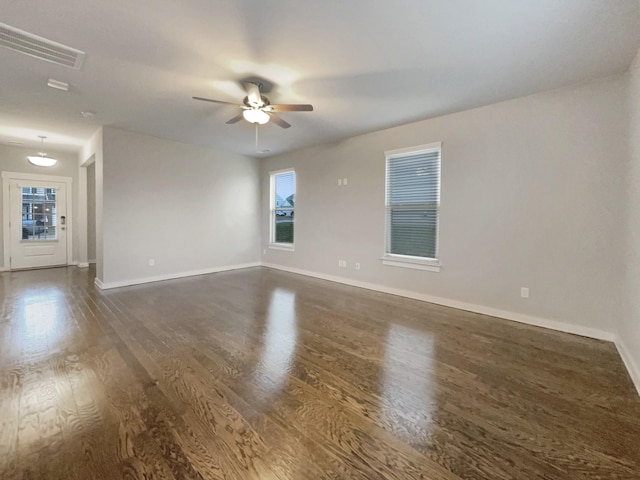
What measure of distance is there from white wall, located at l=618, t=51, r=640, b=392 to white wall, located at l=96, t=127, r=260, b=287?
622 cm

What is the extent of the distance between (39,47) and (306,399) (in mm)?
3610

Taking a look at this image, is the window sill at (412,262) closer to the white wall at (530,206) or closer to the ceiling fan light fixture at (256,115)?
the white wall at (530,206)

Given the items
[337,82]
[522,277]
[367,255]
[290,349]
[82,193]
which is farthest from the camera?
[82,193]

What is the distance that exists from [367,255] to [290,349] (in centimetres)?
273

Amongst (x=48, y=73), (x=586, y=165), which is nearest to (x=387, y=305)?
(x=586, y=165)

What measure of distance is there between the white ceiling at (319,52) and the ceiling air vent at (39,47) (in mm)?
94

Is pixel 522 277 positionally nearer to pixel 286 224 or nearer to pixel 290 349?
pixel 290 349

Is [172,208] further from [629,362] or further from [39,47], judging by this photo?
[629,362]

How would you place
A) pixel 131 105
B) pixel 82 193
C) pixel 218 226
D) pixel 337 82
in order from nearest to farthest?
pixel 337 82
pixel 131 105
pixel 218 226
pixel 82 193

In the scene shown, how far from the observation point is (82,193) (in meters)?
6.92

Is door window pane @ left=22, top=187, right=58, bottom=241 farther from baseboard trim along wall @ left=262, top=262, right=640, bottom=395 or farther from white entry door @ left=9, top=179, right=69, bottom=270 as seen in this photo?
baseboard trim along wall @ left=262, top=262, right=640, bottom=395

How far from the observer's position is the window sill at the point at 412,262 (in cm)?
423

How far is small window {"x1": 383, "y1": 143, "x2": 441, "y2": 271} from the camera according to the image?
4293 mm

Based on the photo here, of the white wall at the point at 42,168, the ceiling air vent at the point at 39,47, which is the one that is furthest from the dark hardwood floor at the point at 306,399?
the white wall at the point at 42,168
